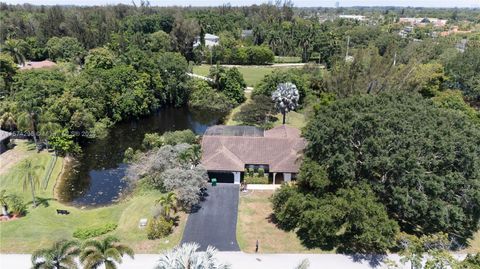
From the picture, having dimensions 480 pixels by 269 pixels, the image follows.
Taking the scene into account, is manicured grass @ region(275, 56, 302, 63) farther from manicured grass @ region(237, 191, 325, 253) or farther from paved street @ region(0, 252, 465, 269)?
paved street @ region(0, 252, 465, 269)

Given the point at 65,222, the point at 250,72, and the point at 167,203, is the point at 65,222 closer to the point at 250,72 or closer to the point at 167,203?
the point at 167,203

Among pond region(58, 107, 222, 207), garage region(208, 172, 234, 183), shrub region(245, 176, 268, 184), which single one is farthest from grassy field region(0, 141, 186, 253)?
shrub region(245, 176, 268, 184)

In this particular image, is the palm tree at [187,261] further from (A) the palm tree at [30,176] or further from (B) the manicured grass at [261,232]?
(A) the palm tree at [30,176]

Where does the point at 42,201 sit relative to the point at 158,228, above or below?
below

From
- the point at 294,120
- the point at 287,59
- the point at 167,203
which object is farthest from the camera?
the point at 287,59

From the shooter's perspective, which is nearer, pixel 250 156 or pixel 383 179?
pixel 383 179

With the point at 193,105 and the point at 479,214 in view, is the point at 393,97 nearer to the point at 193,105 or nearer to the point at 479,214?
the point at 479,214

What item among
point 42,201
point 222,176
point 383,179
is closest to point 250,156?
point 222,176
